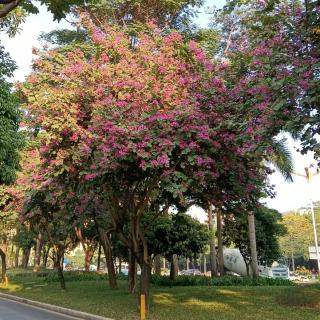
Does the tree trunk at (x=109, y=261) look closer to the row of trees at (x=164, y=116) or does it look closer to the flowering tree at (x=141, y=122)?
the row of trees at (x=164, y=116)

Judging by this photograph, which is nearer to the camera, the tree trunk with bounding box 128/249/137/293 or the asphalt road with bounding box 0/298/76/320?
the asphalt road with bounding box 0/298/76/320

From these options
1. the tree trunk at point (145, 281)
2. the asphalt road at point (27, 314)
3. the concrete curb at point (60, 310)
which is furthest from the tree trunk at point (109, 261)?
the tree trunk at point (145, 281)

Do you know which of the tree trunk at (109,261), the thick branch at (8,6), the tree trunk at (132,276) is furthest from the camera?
the tree trunk at (109,261)

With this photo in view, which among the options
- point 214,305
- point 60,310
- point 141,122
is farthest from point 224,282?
point 141,122

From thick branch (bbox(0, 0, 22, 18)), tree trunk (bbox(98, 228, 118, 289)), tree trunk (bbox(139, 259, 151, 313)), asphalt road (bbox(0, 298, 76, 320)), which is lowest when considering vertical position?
asphalt road (bbox(0, 298, 76, 320))

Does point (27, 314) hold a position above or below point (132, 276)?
below

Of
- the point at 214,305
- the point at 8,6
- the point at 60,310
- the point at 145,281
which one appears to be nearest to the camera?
the point at 8,6

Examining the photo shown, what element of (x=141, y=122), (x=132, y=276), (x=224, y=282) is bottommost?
(x=224, y=282)

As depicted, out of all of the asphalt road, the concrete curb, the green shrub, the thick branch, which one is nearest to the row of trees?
the concrete curb

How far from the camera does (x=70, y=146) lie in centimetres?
1502

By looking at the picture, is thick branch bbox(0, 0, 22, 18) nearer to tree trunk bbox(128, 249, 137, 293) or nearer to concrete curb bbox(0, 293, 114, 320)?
concrete curb bbox(0, 293, 114, 320)

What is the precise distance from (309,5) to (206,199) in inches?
368

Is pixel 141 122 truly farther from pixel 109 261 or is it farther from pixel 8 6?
pixel 109 261

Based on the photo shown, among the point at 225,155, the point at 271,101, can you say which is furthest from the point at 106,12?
the point at 271,101
